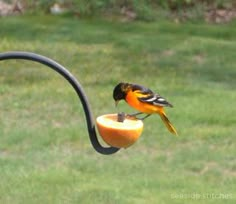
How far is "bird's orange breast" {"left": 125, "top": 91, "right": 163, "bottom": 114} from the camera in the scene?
5.78ft

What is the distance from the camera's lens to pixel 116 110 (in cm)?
553

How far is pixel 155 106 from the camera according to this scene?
181 cm

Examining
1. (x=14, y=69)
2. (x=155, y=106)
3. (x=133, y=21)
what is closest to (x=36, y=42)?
(x=14, y=69)

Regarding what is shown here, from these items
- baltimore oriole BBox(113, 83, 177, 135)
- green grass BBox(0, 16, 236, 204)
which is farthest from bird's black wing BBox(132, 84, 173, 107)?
green grass BBox(0, 16, 236, 204)

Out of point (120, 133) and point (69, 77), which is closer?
point (120, 133)

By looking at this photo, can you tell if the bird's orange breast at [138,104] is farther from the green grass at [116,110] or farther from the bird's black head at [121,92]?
the green grass at [116,110]

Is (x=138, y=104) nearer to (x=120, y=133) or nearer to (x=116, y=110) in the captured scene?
(x=120, y=133)

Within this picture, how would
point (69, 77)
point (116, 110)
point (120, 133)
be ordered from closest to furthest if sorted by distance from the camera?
point (120, 133), point (69, 77), point (116, 110)

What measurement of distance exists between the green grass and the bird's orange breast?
2401 mm

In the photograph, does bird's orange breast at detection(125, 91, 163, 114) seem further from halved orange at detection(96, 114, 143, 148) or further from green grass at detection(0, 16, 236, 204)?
green grass at detection(0, 16, 236, 204)

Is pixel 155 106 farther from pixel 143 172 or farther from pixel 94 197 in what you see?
pixel 143 172

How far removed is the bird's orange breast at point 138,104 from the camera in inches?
69.3

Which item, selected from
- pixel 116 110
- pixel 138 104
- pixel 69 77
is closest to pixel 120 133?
pixel 138 104

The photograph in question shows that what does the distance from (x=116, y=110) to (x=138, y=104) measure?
3754mm
